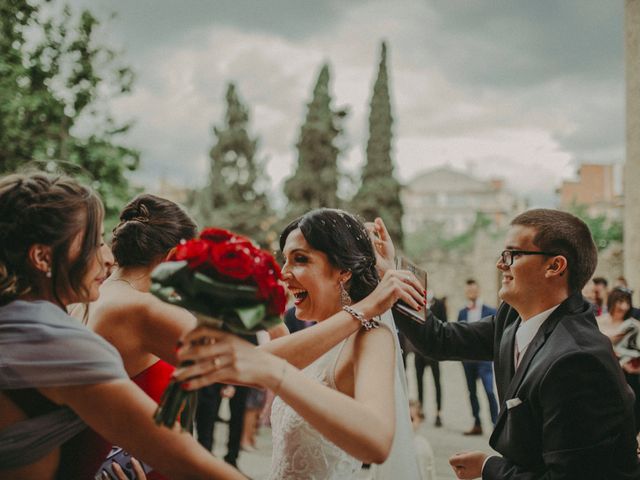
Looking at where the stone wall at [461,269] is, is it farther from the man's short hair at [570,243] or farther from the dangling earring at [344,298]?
the dangling earring at [344,298]

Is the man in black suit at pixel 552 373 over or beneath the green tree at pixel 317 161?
beneath

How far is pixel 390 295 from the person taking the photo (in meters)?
1.97

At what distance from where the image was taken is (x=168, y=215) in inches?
102

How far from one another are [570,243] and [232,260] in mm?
1715

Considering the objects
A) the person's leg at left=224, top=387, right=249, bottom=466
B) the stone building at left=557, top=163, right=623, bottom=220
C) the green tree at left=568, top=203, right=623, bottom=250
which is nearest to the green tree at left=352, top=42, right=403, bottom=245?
the green tree at left=568, top=203, right=623, bottom=250

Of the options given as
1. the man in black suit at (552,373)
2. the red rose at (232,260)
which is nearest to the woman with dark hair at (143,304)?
the red rose at (232,260)

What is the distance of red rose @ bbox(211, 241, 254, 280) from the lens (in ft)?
4.60

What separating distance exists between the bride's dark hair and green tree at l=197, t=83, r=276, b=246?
31.8 metres

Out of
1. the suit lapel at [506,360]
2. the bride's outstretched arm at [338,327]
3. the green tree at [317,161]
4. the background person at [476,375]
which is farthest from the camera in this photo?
the green tree at [317,161]

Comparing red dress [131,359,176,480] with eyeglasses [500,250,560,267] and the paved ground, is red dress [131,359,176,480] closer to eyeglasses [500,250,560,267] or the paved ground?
eyeglasses [500,250,560,267]

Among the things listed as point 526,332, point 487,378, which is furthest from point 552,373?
point 487,378

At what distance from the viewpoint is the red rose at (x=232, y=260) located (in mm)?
1402

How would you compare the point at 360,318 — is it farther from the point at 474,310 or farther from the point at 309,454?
the point at 474,310

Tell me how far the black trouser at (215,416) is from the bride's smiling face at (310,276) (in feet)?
13.2
